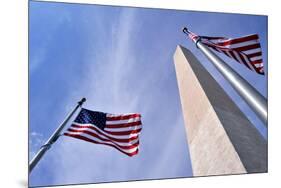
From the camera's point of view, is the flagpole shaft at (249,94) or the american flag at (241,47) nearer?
the flagpole shaft at (249,94)

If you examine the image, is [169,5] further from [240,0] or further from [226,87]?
[226,87]

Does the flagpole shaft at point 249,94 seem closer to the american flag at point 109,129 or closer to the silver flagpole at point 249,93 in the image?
the silver flagpole at point 249,93

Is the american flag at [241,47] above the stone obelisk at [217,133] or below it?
above

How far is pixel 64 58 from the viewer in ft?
15.6

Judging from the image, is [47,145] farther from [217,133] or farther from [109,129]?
[217,133]

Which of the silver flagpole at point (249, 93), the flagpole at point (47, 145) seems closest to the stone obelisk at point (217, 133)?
the silver flagpole at point (249, 93)

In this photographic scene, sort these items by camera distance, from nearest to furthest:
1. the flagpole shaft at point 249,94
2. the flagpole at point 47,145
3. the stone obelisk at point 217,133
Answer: the flagpole at point 47,145 → the flagpole shaft at point 249,94 → the stone obelisk at point 217,133

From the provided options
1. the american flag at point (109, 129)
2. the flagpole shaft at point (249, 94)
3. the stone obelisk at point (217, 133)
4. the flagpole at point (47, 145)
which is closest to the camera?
the flagpole at point (47, 145)

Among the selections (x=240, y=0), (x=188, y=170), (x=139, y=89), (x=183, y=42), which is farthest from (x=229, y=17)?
(x=188, y=170)

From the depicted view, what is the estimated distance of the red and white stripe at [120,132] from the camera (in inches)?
182

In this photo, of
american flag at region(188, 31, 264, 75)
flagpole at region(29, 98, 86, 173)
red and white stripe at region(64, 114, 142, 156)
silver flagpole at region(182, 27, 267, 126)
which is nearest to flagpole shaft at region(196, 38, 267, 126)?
silver flagpole at region(182, 27, 267, 126)

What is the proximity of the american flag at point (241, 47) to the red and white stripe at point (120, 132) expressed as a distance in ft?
4.48

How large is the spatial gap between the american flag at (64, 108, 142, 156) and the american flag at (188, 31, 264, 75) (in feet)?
4.51

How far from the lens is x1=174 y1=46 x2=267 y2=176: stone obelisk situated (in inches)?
203
